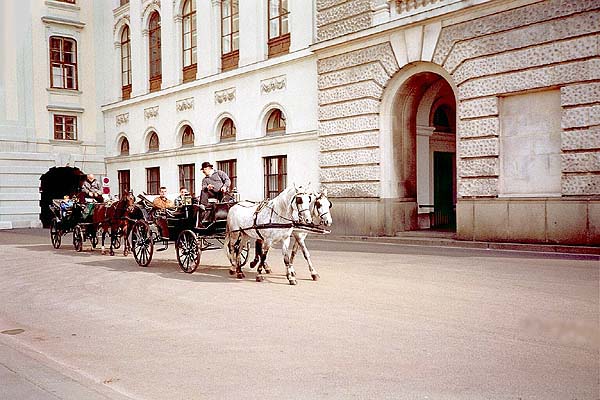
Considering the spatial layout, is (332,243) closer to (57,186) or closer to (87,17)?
(57,186)

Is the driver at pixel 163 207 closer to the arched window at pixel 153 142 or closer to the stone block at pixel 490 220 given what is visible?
the stone block at pixel 490 220

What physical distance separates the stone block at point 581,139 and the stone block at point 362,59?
5595 mm

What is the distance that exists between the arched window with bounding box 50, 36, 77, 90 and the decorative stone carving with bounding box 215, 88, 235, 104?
1133 centimetres

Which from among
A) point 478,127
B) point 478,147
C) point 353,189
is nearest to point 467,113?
point 478,127

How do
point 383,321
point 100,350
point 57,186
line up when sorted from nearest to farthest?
point 100,350 → point 383,321 → point 57,186

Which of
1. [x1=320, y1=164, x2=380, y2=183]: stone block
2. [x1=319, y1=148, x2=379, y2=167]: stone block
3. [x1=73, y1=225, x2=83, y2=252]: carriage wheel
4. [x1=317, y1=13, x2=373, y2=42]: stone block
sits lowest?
[x1=73, y1=225, x2=83, y2=252]: carriage wheel

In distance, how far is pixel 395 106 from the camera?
18.8 metres

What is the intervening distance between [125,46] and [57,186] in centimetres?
827

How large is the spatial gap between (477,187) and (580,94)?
Answer: 3.45 metres

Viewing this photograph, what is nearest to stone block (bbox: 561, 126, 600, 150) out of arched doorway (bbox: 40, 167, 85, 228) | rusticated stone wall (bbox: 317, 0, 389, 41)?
rusticated stone wall (bbox: 317, 0, 389, 41)

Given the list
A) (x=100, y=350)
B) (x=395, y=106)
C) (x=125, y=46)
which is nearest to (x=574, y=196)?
(x=395, y=106)

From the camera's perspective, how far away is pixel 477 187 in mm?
16328

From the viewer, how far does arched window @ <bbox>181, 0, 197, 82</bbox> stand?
90.6 ft

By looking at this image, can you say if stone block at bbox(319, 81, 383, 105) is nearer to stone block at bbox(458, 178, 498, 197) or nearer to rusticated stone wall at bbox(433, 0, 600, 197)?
rusticated stone wall at bbox(433, 0, 600, 197)
